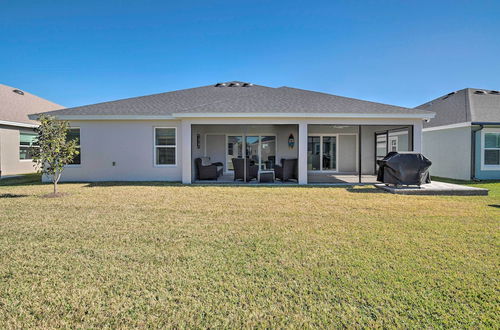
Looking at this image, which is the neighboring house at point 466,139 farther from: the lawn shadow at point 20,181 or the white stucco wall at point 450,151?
the lawn shadow at point 20,181

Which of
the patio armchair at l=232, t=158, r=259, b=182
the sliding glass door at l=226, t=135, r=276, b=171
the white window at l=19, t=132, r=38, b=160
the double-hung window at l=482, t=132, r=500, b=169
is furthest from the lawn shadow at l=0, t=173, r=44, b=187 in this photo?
the double-hung window at l=482, t=132, r=500, b=169

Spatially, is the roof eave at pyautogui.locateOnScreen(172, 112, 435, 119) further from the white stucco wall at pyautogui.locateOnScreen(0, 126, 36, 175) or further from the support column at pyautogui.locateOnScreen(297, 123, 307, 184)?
the white stucco wall at pyautogui.locateOnScreen(0, 126, 36, 175)

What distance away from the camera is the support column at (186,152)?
10070mm

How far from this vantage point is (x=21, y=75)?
20.8m

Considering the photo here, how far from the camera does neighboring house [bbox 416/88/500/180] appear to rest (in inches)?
466

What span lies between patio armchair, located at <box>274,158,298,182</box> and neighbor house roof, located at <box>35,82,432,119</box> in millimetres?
2141

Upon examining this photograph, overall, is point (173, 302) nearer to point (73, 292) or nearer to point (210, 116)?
point (73, 292)

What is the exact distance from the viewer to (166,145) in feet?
36.5

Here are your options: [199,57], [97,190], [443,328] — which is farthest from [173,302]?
[199,57]

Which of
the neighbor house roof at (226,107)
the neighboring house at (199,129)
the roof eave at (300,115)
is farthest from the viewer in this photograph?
the neighboring house at (199,129)

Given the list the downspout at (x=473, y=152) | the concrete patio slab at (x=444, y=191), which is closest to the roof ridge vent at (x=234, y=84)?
the concrete patio slab at (x=444, y=191)

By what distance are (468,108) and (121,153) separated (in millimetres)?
17342

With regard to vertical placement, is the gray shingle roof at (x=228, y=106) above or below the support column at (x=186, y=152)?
above

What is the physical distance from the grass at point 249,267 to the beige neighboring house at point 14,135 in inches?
390
